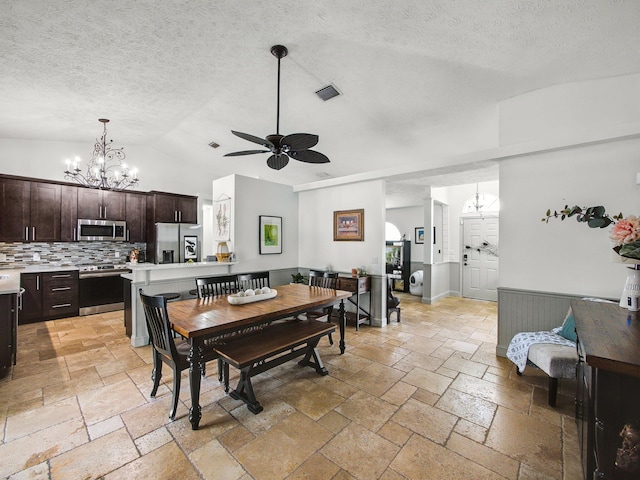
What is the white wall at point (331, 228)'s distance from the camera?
4.47 m

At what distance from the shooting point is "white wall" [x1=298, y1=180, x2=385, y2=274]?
4.47m

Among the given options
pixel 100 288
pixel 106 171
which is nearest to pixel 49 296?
pixel 100 288

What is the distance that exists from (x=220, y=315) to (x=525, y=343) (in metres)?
2.72

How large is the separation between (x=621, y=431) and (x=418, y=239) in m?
6.68

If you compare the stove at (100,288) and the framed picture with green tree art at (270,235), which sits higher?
the framed picture with green tree art at (270,235)

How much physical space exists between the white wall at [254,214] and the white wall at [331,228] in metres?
0.26

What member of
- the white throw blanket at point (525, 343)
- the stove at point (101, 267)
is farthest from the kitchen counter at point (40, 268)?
the white throw blanket at point (525, 343)

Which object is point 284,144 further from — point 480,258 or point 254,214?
point 480,258

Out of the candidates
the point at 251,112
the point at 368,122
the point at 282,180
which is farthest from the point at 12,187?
the point at 368,122

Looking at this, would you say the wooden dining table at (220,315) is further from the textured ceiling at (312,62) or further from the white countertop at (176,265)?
the textured ceiling at (312,62)

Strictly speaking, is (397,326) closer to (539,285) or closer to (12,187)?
(539,285)

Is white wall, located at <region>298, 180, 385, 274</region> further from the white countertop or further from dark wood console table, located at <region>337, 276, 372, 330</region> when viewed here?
the white countertop

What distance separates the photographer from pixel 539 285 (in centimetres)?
303

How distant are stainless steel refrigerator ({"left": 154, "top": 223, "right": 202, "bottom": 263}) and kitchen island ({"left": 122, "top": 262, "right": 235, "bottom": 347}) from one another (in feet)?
6.26
